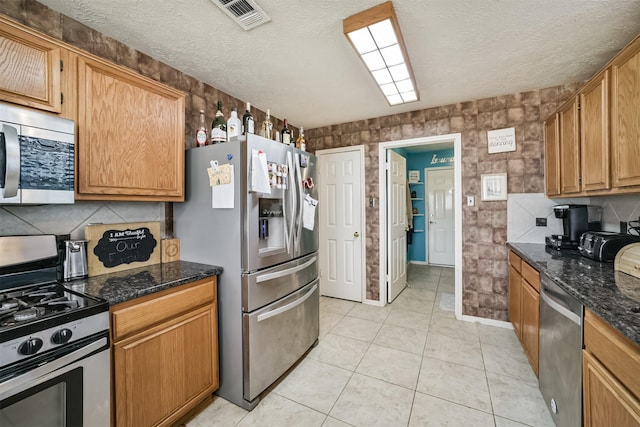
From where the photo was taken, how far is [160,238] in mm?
1906

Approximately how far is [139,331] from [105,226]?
75cm

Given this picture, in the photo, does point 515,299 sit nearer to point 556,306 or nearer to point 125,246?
point 556,306

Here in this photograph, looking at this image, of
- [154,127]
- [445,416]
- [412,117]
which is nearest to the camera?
[445,416]

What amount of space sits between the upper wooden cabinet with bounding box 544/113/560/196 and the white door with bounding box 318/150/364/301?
188 cm

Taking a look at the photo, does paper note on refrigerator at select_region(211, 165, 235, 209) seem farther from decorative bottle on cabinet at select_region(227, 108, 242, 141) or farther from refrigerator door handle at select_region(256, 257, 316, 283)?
refrigerator door handle at select_region(256, 257, 316, 283)

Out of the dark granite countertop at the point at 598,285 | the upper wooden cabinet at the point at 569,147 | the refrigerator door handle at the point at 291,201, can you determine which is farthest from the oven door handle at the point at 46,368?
the upper wooden cabinet at the point at 569,147

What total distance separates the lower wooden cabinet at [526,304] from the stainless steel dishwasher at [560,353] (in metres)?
0.14

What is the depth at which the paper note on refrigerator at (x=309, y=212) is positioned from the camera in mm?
2121

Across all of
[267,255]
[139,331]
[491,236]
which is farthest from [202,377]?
[491,236]

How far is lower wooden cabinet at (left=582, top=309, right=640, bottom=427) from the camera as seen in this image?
33.9 inches

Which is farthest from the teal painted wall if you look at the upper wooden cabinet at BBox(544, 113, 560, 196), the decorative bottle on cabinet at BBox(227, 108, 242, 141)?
the decorative bottle on cabinet at BBox(227, 108, 242, 141)

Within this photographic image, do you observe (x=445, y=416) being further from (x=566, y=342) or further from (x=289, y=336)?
(x=289, y=336)

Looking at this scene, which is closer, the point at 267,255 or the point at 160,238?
the point at 267,255

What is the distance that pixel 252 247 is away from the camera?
167cm
